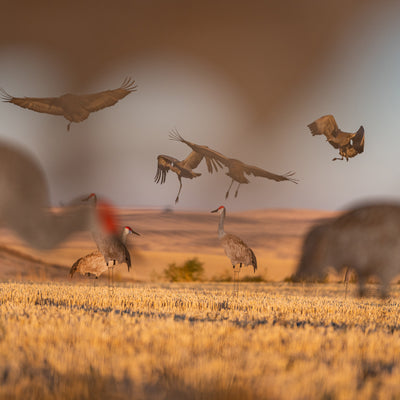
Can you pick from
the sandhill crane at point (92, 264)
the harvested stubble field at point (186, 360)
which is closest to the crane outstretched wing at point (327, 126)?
the sandhill crane at point (92, 264)

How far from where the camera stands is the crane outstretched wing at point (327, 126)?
14.6 metres

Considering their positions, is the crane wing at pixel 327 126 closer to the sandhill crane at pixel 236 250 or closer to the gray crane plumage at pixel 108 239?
the sandhill crane at pixel 236 250

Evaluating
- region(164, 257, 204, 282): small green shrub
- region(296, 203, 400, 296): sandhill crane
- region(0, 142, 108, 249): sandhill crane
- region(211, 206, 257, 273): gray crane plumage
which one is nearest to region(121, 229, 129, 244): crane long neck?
region(0, 142, 108, 249): sandhill crane

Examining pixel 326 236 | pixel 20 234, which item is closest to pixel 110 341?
pixel 20 234

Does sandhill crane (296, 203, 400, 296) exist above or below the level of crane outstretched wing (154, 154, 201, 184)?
below

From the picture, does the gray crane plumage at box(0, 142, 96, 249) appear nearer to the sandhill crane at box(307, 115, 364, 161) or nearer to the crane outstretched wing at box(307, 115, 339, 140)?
the sandhill crane at box(307, 115, 364, 161)

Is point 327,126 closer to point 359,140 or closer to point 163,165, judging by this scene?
point 359,140

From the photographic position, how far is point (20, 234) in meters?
9.68

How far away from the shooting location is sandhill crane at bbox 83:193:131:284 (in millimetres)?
10453

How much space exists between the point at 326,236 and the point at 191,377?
7.26 m

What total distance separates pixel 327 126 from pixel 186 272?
29.8 feet

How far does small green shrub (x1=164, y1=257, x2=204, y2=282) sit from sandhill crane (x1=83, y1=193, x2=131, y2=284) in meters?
10.1

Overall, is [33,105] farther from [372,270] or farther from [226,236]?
[372,270]

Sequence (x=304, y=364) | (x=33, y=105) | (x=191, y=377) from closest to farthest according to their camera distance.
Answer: (x=191, y=377)
(x=304, y=364)
(x=33, y=105)
